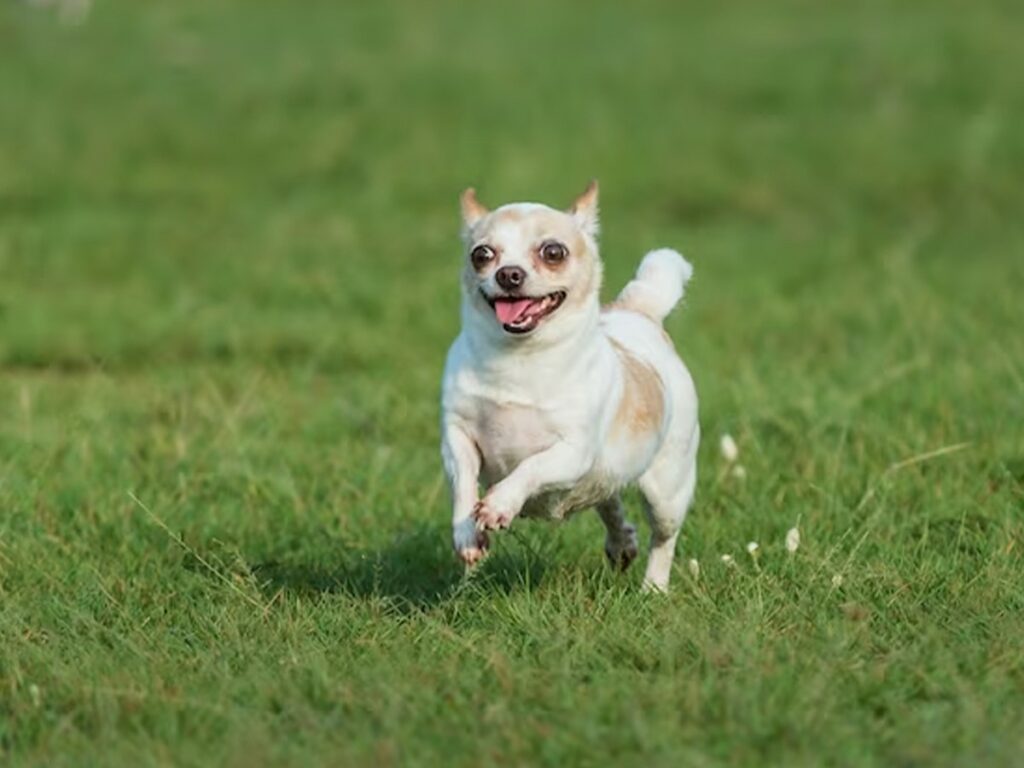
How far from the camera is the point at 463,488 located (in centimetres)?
573

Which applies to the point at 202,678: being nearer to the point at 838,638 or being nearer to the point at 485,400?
the point at 485,400

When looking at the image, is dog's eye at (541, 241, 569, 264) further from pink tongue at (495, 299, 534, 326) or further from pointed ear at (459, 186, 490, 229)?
pointed ear at (459, 186, 490, 229)

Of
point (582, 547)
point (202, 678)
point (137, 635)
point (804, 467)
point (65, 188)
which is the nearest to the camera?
point (202, 678)

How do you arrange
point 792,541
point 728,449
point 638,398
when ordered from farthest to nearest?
point 728,449, point 792,541, point 638,398

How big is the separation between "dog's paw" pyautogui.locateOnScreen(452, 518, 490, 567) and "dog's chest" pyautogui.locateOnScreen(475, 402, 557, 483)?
272 mm

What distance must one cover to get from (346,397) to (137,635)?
135 inches

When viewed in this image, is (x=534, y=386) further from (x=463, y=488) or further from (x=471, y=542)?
(x=471, y=542)

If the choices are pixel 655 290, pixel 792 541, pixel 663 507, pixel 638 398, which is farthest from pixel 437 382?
pixel 638 398

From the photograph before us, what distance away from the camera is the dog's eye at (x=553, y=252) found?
5.67 m

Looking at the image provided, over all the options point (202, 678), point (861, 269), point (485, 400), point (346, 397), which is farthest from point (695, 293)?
point (202, 678)

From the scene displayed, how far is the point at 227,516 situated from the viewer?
23.6 feet

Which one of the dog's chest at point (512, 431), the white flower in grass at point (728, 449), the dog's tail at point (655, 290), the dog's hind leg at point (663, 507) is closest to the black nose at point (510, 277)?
the dog's chest at point (512, 431)

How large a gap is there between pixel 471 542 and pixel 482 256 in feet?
2.31

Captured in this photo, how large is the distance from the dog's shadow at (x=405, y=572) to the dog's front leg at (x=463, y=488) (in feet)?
0.95
